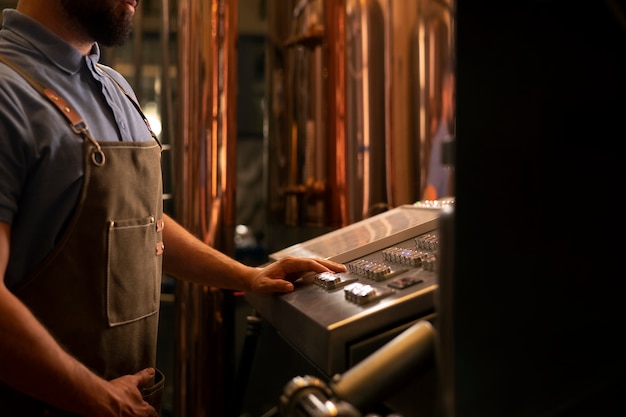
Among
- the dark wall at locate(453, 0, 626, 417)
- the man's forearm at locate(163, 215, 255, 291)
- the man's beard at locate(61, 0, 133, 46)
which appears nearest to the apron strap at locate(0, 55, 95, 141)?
the man's beard at locate(61, 0, 133, 46)

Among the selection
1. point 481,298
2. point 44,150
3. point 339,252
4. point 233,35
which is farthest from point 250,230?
point 481,298

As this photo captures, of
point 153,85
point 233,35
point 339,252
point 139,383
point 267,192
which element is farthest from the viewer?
point 153,85

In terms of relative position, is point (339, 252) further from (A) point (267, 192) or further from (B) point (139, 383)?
(A) point (267, 192)

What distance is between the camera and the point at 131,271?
3.92 ft

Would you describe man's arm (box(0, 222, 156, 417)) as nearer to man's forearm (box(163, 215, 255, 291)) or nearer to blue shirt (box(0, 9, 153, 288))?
blue shirt (box(0, 9, 153, 288))

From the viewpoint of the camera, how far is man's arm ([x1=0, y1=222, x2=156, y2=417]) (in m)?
0.95

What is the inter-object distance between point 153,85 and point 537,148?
3083 mm

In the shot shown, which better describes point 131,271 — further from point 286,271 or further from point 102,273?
point 286,271

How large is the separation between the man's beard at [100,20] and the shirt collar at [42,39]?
56 millimetres

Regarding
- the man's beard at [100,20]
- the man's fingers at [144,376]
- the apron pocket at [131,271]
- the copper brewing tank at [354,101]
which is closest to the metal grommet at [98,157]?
the apron pocket at [131,271]

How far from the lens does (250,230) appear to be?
3439 millimetres

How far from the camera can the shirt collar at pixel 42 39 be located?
3.86 ft

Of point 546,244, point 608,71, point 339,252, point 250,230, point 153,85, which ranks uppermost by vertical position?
point 153,85

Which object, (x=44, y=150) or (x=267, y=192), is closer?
(x=44, y=150)
